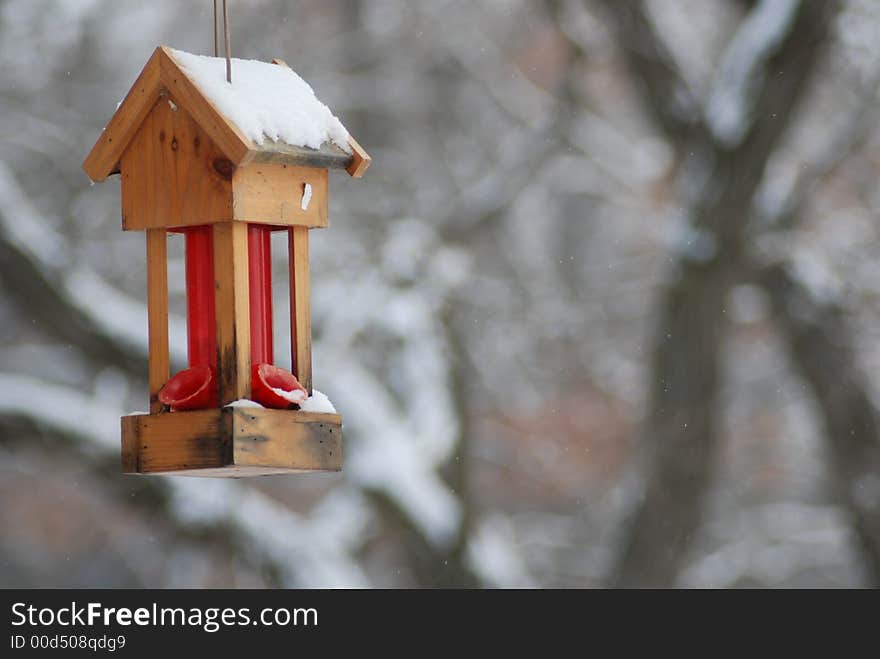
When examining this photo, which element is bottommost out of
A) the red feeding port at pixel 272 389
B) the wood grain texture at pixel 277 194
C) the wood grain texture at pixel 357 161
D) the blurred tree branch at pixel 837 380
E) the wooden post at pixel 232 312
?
the red feeding port at pixel 272 389

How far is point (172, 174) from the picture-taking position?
10.1 ft

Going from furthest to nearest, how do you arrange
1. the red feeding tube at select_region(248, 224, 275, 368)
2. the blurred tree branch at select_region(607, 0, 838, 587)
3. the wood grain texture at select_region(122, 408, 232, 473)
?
1. the blurred tree branch at select_region(607, 0, 838, 587)
2. the red feeding tube at select_region(248, 224, 275, 368)
3. the wood grain texture at select_region(122, 408, 232, 473)

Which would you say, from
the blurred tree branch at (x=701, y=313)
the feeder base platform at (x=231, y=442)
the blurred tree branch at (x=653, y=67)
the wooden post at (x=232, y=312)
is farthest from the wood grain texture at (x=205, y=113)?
the blurred tree branch at (x=653, y=67)

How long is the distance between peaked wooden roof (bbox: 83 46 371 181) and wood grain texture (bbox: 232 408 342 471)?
38 cm

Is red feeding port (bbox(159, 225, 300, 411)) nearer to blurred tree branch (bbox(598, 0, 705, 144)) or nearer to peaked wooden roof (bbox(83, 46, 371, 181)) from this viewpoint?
peaked wooden roof (bbox(83, 46, 371, 181))

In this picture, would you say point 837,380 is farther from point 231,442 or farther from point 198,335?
point 231,442

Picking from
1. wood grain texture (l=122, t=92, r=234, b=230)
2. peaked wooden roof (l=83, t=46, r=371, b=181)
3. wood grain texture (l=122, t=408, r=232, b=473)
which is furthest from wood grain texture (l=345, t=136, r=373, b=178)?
wood grain texture (l=122, t=408, r=232, b=473)

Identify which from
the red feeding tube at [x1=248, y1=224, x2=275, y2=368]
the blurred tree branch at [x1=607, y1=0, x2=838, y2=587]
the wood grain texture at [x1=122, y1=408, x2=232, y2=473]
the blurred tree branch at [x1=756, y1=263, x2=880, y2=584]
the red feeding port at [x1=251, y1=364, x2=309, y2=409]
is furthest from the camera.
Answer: the blurred tree branch at [x1=756, y1=263, x2=880, y2=584]

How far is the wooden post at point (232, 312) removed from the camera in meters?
2.98

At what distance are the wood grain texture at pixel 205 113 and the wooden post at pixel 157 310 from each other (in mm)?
243

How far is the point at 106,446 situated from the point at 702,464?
1.99 meters

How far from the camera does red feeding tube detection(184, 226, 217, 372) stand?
3.09 metres

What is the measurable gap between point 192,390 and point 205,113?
42 centimetres

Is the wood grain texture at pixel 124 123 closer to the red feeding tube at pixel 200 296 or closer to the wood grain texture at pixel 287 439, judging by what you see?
the red feeding tube at pixel 200 296
